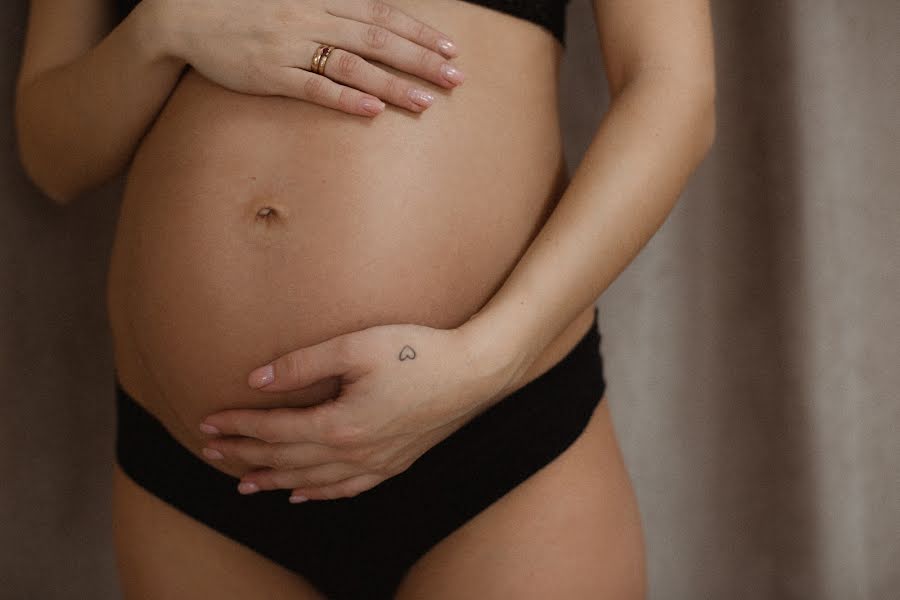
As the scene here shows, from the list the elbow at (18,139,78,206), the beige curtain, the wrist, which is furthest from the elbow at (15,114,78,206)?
the wrist

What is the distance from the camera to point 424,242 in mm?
672

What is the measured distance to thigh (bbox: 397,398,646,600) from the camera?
0.70 m

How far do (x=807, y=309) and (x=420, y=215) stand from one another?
2.19ft

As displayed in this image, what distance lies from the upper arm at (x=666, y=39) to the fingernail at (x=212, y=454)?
1.64ft

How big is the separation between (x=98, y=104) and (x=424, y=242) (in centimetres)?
37

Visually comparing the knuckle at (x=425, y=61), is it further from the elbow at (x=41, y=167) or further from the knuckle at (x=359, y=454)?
the elbow at (x=41, y=167)

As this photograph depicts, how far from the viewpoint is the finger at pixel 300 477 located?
2.18 feet

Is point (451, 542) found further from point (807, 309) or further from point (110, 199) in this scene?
point (110, 199)

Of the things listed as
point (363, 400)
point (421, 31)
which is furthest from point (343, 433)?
point (421, 31)

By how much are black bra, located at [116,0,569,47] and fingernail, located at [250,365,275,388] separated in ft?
1.26

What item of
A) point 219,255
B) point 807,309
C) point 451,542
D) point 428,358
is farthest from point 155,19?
point 807,309

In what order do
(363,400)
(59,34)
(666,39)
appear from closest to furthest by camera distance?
(363,400) → (666,39) → (59,34)

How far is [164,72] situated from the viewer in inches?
29.6

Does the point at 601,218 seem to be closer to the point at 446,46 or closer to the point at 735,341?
the point at 446,46
